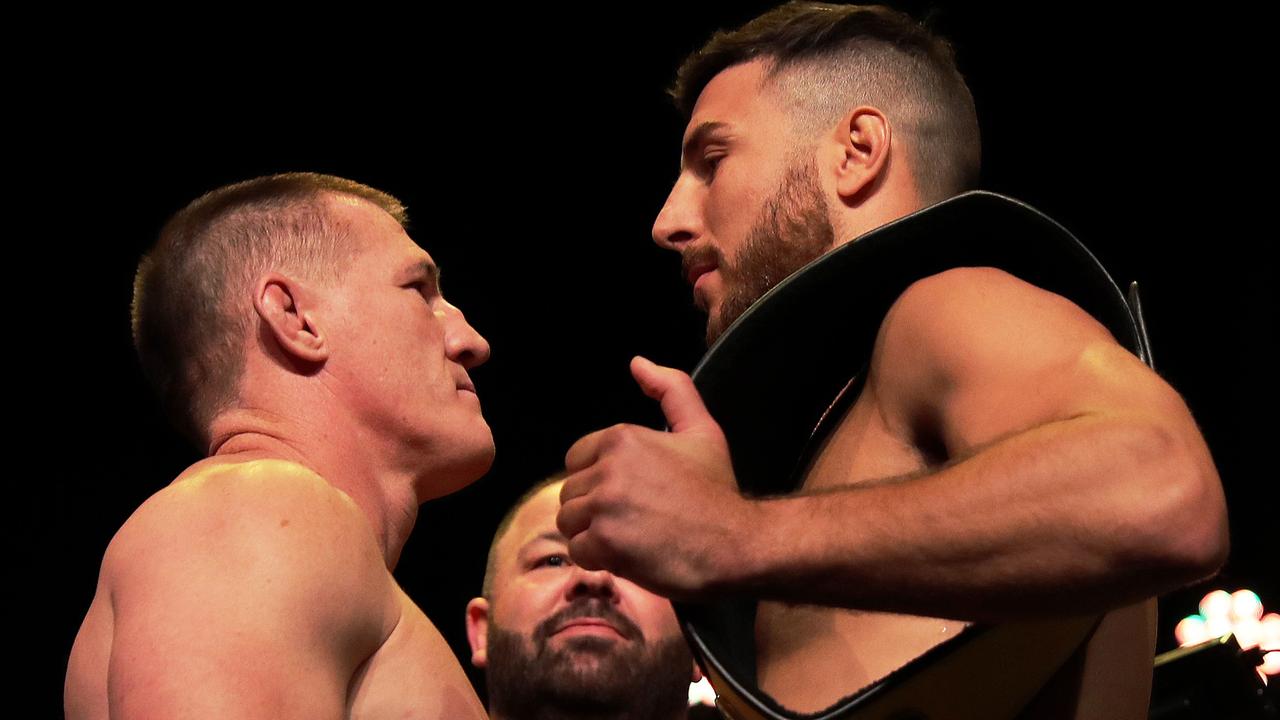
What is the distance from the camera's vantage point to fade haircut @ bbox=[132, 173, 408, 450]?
161 centimetres

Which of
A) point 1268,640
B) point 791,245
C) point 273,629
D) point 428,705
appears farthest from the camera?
point 1268,640

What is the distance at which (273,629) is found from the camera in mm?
1193

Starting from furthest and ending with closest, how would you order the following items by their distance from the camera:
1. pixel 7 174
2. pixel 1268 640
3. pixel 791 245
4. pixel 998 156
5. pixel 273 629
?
pixel 998 156 → pixel 7 174 → pixel 1268 640 → pixel 791 245 → pixel 273 629

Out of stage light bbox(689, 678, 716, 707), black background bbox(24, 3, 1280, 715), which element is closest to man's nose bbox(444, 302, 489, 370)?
stage light bbox(689, 678, 716, 707)

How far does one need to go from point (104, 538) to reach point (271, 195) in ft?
6.39

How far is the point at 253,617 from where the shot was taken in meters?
1.19

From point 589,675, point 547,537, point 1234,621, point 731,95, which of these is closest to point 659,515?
point 731,95

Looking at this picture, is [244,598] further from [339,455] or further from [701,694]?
[701,694]

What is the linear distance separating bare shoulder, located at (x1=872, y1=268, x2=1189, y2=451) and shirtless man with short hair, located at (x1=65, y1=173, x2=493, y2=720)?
0.55m

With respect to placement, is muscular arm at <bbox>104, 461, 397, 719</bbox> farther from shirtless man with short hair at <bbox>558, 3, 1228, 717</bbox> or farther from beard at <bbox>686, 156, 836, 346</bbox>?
beard at <bbox>686, 156, 836, 346</bbox>

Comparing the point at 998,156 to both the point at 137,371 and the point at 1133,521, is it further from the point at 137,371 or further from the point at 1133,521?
the point at 1133,521

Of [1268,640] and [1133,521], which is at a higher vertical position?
[1133,521]

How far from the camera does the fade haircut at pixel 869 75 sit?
5.66ft

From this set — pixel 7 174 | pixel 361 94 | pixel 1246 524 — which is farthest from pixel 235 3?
pixel 1246 524
